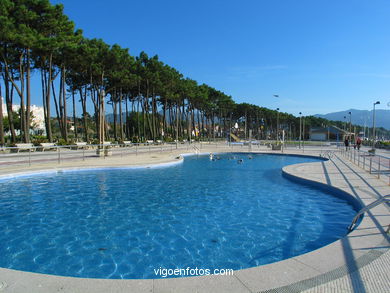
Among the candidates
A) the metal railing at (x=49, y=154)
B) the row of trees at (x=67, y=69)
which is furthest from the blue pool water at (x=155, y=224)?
the row of trees at (x=67, y=69)

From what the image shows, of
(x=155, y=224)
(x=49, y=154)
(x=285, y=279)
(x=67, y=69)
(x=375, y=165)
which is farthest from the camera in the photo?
(x=67, y=69)

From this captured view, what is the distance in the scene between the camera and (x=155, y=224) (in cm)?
714

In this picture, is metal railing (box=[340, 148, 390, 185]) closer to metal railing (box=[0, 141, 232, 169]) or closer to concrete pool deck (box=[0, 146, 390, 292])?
concrete pool deck (box=[0, 146, 390, 292])

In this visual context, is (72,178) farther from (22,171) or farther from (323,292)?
(323,292)

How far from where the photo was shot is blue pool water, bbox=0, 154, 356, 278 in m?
5.15

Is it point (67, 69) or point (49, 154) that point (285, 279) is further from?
point (67, 69)

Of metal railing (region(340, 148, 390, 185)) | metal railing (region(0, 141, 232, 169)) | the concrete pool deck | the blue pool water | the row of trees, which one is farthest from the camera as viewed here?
the row of trees

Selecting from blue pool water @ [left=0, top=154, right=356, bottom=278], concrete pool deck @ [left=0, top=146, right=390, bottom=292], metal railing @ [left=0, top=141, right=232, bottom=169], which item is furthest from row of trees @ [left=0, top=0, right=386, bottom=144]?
concrete pool deck @ [left=0, top=146, right=390, bottom=292]

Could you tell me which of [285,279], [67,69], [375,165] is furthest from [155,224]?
[67,69]

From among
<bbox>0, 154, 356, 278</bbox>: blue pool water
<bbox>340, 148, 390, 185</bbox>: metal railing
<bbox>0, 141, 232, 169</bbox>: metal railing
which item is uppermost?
<bbox>0, 141, 232, 169</bbox>: metal railing

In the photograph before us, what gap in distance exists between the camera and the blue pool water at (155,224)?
5.15m

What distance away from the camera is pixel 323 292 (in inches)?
122

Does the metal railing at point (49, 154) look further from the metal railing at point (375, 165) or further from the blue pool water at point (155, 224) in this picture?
the metal railing at point (375, 165)

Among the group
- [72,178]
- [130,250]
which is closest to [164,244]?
[130,250]
